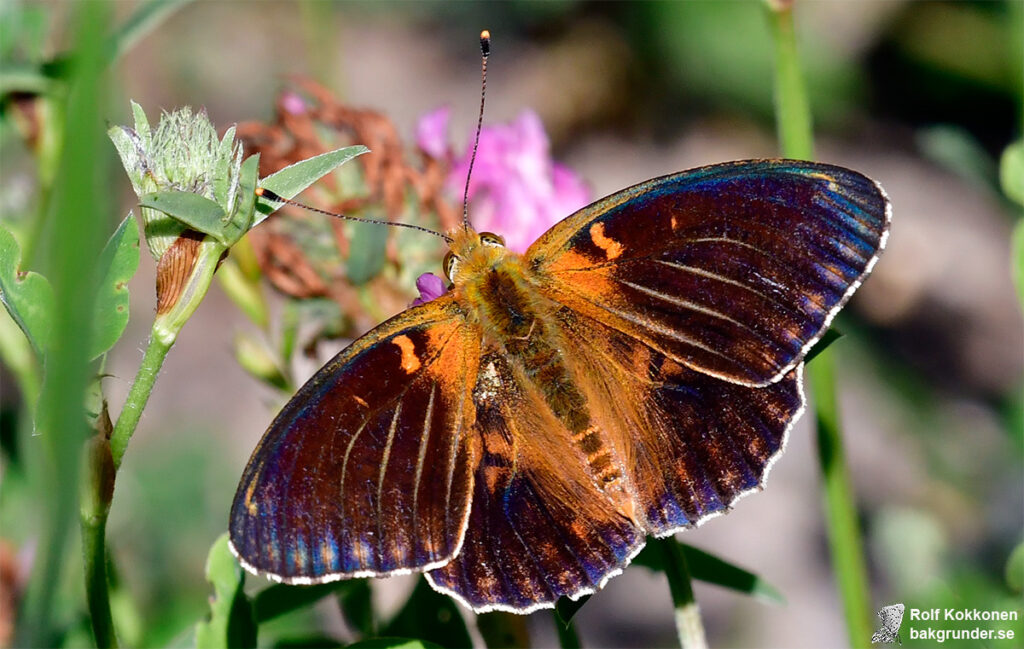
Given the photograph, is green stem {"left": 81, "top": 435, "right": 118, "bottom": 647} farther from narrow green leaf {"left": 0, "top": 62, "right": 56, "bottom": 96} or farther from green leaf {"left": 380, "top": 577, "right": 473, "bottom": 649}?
narrow green leaf {"left": 0, "top": 62, "right": 56, "bottom": 96}

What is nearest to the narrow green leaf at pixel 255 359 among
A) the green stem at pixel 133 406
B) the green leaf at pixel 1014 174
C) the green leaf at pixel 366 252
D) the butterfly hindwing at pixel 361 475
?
the green leaf at pixel 366 252

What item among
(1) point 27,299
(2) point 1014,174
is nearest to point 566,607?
(1) point 27,299

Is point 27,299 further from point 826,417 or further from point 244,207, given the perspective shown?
point 826,417

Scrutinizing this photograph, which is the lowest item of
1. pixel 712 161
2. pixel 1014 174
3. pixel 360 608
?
pixel 360 608

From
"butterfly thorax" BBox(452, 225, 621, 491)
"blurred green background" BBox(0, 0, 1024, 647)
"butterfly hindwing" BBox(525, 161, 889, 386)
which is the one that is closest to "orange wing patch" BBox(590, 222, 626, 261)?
"butterfly hindwing" BBox(525, 161, 889, 386)

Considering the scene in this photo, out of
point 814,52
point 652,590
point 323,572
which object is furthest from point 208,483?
point 814,52

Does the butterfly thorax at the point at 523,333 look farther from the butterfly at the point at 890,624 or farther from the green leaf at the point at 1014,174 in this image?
the green leaf at the point at 1014,174
